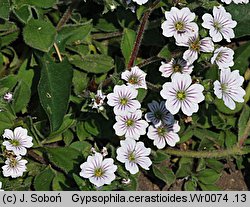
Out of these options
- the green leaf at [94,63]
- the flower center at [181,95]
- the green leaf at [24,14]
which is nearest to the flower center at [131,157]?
the flower center at [181,95]

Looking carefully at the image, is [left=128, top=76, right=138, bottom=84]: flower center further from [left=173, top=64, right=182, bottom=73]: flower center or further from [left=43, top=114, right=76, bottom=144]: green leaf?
[left=43, top=114, right=76, bottom=144]: green leaf

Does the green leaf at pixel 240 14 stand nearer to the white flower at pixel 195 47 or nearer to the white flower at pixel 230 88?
the white flower at pixel 230 88

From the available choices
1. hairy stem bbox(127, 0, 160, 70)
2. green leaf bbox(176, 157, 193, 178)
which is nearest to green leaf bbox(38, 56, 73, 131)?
hairy stem bbox(127, 0, 160, 70)

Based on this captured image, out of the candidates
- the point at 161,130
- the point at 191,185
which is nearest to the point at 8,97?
the point at 161,130

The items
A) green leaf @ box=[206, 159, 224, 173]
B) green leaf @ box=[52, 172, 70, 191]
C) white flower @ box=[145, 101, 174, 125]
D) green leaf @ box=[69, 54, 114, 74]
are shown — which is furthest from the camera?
green leaf @ box=[206, 159, 224, 173]

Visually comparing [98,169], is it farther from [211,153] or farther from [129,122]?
[211,153]

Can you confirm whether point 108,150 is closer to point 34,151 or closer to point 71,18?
point 34,151

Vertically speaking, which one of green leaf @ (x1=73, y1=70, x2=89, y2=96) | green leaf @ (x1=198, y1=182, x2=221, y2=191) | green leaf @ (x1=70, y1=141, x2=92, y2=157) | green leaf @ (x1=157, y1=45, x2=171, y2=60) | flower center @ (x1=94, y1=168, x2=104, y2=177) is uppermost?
green leaf @ (x1=73, y1=70, x2=89, y2=96)
